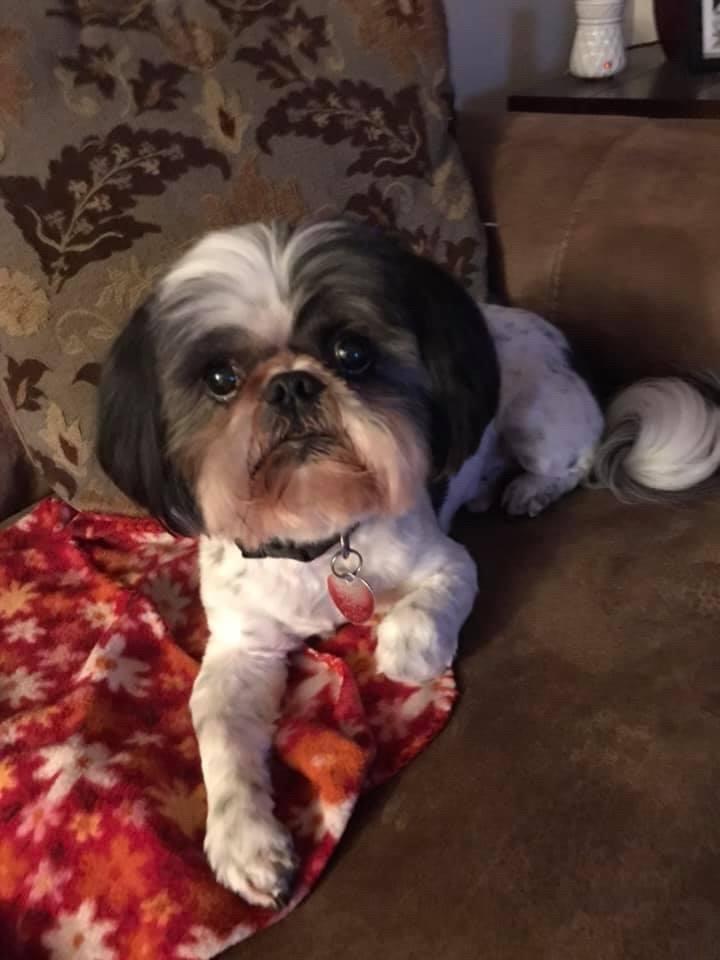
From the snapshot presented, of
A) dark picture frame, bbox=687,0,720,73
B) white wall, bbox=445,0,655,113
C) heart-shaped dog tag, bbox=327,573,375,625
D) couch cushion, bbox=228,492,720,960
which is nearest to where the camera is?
couch cushion, bbox=228,492,720,960

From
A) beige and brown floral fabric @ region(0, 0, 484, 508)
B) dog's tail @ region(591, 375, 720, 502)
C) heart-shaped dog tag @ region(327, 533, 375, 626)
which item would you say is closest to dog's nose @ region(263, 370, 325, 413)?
heart-shaped dog tag @ region(327, 533, 375, 626)

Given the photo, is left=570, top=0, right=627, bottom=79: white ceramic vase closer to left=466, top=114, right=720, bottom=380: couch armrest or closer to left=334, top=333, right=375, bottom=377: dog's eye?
left=466, top=114, right=720, bottom=380: couch armrest

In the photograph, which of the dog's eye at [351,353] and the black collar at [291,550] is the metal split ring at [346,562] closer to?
the black collar at [291,550]

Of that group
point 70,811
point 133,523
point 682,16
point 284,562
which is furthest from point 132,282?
point 682,16

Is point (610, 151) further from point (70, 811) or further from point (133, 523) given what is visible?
point (70, 811)

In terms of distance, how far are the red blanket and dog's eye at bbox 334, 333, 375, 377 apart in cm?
37

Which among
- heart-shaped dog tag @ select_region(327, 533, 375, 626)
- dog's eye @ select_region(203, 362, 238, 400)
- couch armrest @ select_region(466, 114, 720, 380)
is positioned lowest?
heart-shaped dog tag @ select_region(327, 533, 375, 626)

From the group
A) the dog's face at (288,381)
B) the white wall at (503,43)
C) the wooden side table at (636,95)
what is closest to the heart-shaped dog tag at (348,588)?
the dog's face at (288,381)

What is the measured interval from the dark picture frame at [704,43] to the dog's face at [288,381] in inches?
54.9

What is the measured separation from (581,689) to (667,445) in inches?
18.4

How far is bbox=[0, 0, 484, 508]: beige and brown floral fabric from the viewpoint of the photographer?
1321mm

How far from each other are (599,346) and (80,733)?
3.23 feet

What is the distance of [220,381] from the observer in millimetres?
1029

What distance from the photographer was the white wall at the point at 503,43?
221 cm
